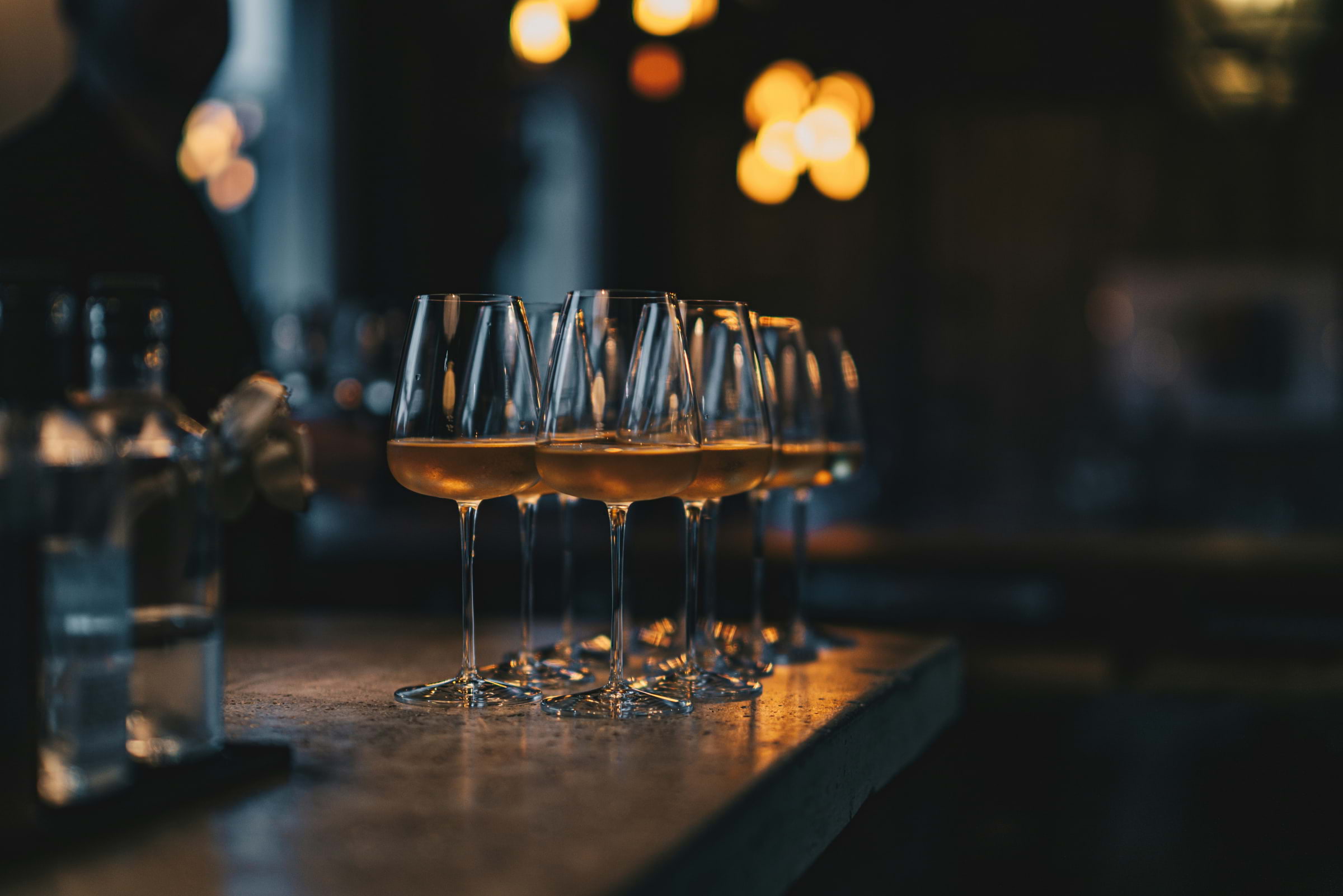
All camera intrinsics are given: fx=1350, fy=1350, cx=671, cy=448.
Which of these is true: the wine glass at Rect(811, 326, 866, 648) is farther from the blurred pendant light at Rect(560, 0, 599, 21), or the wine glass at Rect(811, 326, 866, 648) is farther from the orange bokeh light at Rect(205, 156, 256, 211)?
the orange bokeh light at Rect(205, 156, 256, 211)

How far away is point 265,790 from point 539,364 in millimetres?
642

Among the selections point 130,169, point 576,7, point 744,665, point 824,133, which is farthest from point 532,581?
point 824,133

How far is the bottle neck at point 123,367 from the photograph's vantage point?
85cm

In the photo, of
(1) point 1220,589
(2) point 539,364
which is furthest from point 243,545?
(1) point 1220,589

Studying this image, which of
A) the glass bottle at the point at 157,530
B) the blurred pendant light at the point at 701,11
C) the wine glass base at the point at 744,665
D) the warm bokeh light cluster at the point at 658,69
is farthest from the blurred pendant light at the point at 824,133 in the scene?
the glass bottle at the point at 157,530

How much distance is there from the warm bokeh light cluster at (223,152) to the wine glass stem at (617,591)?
416 cm

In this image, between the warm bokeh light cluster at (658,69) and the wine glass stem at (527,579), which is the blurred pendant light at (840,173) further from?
the wine glass stem at (527,579)

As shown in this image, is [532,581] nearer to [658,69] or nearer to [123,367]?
[123,367]

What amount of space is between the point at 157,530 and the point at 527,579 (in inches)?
17.9

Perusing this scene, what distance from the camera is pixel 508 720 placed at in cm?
106

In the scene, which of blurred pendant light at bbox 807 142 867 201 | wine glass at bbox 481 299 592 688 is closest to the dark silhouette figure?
wine glass at bbox 481 299 592 688

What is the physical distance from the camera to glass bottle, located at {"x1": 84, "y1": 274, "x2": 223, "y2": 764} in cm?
85

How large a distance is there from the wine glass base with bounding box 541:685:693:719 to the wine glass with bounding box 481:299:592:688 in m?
0.10

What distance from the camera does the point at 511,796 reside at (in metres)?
0.84
